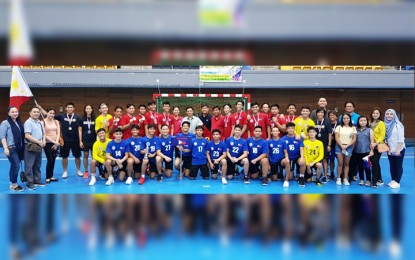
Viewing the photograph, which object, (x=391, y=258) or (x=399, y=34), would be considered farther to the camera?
(x=391, y=258)

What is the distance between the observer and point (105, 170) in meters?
7.01

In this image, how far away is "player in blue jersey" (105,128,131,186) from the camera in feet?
21.4

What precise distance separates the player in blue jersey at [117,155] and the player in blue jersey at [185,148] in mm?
1112

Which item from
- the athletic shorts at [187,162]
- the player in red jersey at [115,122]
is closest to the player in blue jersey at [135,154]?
the player in red jersey at [115,122]

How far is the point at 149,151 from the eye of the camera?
6840 mm

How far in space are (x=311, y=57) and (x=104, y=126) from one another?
22.4 feet

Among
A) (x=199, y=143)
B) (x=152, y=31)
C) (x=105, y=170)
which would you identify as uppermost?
(x=152, y=31)

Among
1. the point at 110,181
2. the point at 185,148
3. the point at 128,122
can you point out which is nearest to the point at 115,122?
the point at 128,122

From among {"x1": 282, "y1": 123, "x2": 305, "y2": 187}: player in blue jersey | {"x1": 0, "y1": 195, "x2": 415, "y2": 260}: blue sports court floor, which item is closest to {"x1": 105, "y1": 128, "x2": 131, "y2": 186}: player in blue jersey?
{"x1": 282, "y1": 123, "x2": 305, "y2": 187}: player in blue jersey

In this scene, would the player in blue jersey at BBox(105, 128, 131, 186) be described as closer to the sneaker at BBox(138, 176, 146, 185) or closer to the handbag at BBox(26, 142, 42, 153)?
the sneaker at BBox(138, 176, 146, 185)

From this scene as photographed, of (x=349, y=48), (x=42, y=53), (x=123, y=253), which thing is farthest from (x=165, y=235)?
(x=349, y=48)

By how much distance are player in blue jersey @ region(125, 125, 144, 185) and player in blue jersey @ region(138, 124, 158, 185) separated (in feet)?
0.34

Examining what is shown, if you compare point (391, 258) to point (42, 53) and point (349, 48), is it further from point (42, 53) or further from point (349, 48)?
point (42, 53)

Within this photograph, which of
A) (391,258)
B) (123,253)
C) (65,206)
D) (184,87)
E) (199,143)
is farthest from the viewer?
(184,87)
